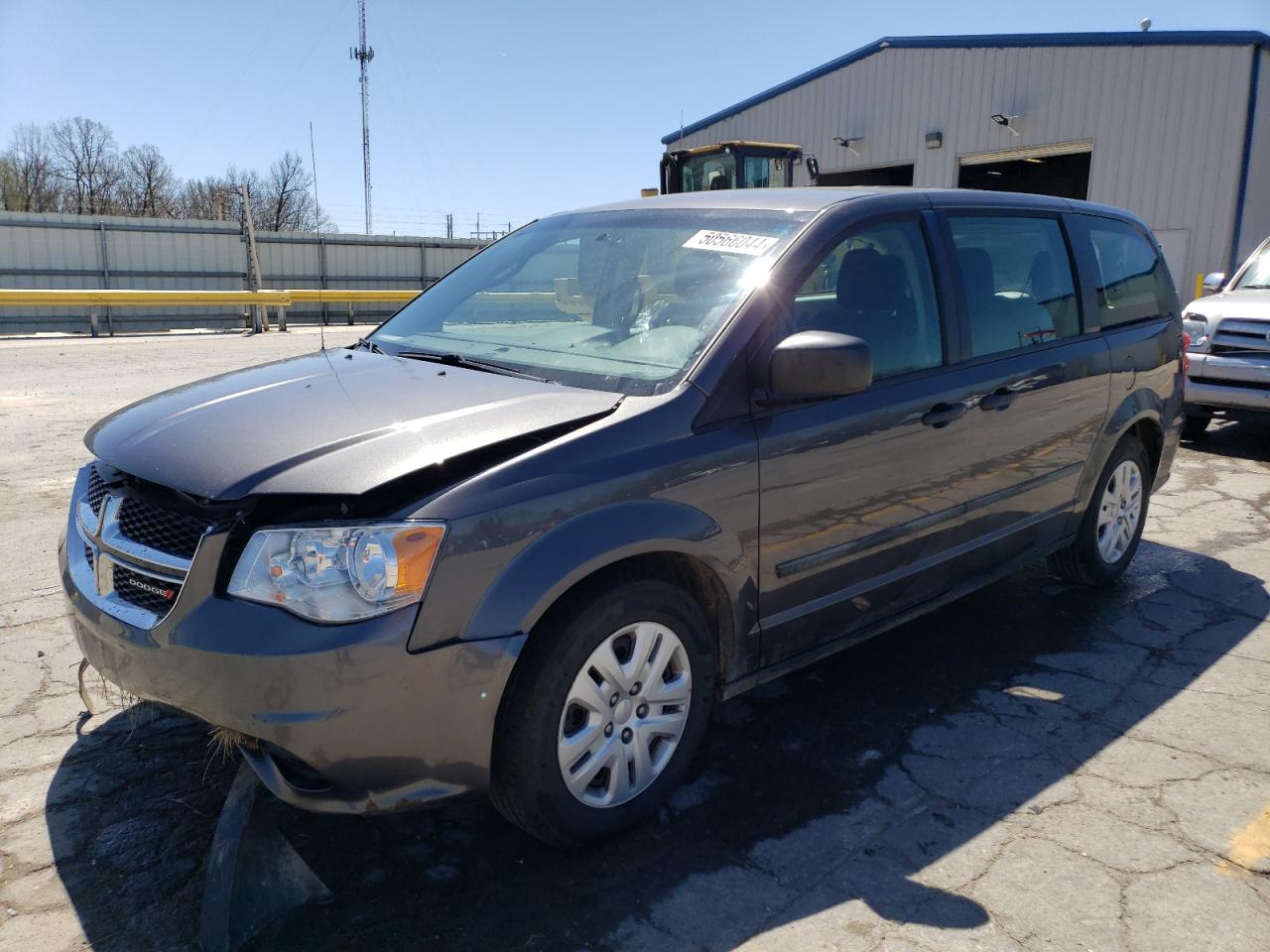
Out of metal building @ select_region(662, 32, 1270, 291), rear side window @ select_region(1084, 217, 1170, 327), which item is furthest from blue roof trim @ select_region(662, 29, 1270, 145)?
rear side window @ select_region(1084, 217, 1170, 327)

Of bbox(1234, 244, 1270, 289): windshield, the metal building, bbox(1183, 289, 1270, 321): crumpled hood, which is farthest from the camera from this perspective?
the metal building

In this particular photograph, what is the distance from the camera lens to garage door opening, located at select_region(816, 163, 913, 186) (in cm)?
2147

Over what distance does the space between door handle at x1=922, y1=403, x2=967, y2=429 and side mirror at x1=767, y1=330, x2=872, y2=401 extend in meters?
0.63

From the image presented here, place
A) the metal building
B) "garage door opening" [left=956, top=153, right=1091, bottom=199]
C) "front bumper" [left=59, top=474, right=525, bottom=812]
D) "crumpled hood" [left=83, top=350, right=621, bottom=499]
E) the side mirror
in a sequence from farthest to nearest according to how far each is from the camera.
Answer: "garage door opening" [left=956, top=153, right=1091, bottom=199]
the metal building
the side mirror
"crumpled hood" [left=83, top=350, right=621, bottom=499]
"front bumper" [left=59, top=474, right=525, bottom=812]

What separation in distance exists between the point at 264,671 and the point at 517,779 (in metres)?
0.68

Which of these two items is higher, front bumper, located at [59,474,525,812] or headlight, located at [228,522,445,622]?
headlight, located at [228,522,445,622]

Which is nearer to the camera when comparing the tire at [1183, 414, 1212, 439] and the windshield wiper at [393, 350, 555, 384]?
the windshield wiper at [393, 350, 555, 384]

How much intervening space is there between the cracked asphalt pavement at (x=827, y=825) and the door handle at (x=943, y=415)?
103 cm

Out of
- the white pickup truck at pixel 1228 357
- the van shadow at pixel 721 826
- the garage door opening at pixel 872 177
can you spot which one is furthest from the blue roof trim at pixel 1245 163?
the van shadow at pixel 721 826

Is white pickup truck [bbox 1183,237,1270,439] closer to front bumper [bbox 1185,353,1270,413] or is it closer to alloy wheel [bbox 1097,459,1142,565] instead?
front bumper [bbox 1185,353,1270,413]

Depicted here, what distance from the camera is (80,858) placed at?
2.63 metres

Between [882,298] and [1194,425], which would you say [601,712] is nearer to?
[882,298]

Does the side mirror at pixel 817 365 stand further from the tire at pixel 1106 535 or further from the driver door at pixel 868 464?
the tire at pixel 1106 535

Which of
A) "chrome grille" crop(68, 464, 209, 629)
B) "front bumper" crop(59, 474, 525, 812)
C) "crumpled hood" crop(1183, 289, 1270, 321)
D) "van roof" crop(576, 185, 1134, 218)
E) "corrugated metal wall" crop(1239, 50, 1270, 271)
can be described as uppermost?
"corrugated metal wall" crop(1239, 50, 1270, 271)
